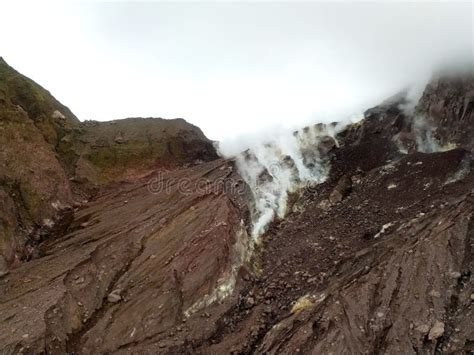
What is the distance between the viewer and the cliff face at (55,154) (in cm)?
2903

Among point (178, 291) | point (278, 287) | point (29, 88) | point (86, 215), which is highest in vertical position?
point (29, 88)

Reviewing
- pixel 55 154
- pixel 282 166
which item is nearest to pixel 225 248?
pixel 55 154

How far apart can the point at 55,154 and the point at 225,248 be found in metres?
14.4

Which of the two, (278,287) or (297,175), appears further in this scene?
(297,175)

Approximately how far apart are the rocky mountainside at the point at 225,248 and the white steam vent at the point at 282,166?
0.58 metres

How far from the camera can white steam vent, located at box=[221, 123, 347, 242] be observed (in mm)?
38184

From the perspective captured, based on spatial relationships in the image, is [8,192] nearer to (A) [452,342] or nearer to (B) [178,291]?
(B) [178,291]

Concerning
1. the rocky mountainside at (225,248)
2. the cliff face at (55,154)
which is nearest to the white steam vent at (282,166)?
the rocky mountainside at (225,248)

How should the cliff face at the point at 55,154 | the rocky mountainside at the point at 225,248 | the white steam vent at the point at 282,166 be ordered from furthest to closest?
the white steam vent at the point at 282,166 → the cliff face at the point at 55,154 → the rocky mountainside at the point at 225,248

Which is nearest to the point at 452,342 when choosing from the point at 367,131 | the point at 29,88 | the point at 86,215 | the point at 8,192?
the point at 86,215

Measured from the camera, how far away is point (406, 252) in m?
26.1

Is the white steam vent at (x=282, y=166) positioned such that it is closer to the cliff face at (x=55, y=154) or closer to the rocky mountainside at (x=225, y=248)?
the rocky mountainside at (x=225, y=248)

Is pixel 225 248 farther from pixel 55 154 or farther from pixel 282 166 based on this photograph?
pixel 282 166

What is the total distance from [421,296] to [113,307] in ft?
49.1
